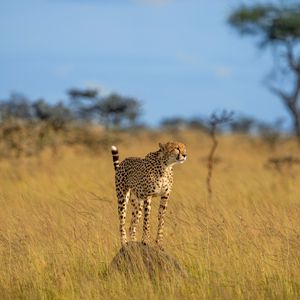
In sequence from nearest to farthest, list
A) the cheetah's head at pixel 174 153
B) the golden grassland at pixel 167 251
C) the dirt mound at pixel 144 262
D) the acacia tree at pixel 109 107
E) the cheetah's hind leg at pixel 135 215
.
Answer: the golden grassland at pixel 167 251, the dirt mound at pixel 144 262, the cheetah's head at pixel 174 153, the cheetah's hind leg at pixel 135 215, the acacia tree at pixel 109 107

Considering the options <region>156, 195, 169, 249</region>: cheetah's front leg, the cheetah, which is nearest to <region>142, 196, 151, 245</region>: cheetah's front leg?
the cheetah

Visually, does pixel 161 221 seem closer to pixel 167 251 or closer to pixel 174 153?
pixel 167 251

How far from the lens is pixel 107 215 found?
891cm

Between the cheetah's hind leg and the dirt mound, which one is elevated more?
the cheetah's hind leg

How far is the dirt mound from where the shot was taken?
21.7 feet

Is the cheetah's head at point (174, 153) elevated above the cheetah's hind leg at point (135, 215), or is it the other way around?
the cheetah's head at point (174, 153)

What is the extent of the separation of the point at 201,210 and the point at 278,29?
14.8 m

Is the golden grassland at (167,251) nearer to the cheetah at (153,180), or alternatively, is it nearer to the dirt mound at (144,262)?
the dirt mound at (144,262)

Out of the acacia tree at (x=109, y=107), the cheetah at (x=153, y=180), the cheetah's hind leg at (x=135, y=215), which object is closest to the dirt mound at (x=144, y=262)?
the cheetah at (x=153, y=180)

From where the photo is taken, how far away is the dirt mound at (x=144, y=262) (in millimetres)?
6605

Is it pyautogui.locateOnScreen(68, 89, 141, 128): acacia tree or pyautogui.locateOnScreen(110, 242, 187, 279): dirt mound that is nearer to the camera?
pyautogui.locateOnScreen(110, 242, 187, 279): dirt mound

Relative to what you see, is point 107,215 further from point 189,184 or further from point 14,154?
point 14,154

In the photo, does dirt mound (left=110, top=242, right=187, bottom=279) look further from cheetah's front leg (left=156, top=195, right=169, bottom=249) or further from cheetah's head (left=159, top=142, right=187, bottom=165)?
cheetah's head (left=159, top=142, right=187, bottom=165)

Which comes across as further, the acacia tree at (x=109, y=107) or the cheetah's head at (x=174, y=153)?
the acacia tree at (x=109, y=107)
